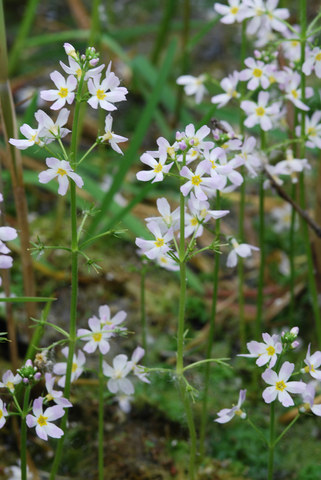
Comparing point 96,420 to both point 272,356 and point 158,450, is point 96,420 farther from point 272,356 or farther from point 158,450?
point 272,356

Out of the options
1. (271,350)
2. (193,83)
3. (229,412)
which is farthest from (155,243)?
(193,83)

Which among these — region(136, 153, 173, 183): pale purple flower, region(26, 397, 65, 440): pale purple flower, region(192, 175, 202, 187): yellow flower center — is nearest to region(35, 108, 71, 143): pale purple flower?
region(136, 153, 173, 183): pale purple flower

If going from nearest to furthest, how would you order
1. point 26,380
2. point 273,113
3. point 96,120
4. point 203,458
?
point 26,380 → point 273,113 → point 203,458 → point 96,120

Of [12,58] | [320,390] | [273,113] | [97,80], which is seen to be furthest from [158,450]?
[12,58]

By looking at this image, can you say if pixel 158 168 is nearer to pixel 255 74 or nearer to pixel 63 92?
pixel 63 92

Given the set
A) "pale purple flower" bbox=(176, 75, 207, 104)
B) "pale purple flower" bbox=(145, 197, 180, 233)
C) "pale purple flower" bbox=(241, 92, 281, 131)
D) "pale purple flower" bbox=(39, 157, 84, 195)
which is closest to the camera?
"pale purple flower" bbox=(39, 157, 84, 195)

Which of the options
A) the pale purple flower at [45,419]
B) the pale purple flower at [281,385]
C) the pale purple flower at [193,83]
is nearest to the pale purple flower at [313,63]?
the pale purple flower at [193,83]

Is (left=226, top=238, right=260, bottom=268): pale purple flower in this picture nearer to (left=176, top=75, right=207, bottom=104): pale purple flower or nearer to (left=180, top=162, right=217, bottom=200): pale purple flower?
(left=180, top=162, right=217, bottom=200): pale purple flower
